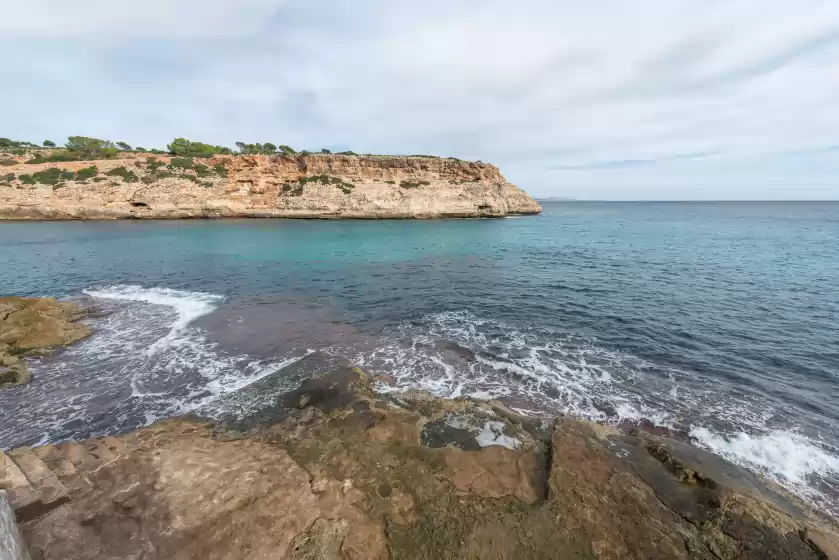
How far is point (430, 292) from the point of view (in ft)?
64.4

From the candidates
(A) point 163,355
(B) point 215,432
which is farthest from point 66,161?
(B) point 215,432

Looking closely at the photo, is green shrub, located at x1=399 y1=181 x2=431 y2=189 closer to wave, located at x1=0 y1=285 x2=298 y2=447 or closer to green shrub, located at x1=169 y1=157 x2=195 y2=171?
green shrub, located at x1=169 y1=157 x2=195 y2=171

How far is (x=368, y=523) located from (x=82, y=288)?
77.4 ft

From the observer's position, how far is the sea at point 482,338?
8.50m

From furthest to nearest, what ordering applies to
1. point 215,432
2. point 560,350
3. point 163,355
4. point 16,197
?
point 16,197, point 560,350, point 163,355, point 215,432

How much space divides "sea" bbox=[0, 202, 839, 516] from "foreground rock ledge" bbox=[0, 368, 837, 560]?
6.46 ft

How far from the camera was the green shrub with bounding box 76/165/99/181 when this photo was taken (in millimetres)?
53656

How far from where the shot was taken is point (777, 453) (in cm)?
743

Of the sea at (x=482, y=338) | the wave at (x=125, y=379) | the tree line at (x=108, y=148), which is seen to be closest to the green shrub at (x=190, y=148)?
the tree line at (x=108, y=148)

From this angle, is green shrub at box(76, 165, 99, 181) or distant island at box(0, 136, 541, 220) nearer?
distant island at box(0, 136, 541, 220)

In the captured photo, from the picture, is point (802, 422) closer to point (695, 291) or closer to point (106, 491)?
point (695, 291)

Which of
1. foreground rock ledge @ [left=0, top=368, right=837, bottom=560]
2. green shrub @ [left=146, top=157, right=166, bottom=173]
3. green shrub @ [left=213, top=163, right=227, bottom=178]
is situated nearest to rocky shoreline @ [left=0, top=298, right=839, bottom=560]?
foreground rock ledge @ [left=0, top=368, right=837, bottom=560]

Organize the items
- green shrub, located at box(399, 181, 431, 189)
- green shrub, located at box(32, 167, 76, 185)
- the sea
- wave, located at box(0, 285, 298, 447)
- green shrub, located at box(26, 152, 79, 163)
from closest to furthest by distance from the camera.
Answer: wave, located at box(0, 285, 298, 447)
the sea
green shrub, located at box(32, 167, 76, 185)
green shrub, located at box(26, 152, 79, 163)
green shrub, located at box(399, 181, 431, 189)

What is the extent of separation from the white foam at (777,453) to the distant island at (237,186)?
55.6 metres
